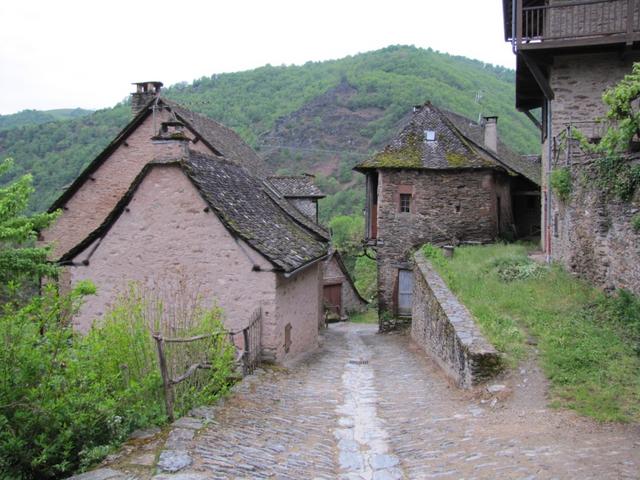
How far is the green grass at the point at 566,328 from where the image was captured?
7629mm

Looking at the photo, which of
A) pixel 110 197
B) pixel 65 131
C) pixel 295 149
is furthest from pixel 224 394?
pixel 295 149

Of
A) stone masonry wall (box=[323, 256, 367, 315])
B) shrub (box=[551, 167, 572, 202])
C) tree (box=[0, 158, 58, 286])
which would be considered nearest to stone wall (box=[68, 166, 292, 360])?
tree (box=[0, 158, 58, 286])

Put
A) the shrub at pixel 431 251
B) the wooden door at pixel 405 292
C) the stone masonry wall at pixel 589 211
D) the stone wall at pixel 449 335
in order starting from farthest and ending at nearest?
the wooden door at pixel 405 292, the shrub at pixel 431 251, the stone masonry wall at pixel 589 211, the stone wall at pixel 449 335

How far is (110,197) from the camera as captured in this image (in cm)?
1955

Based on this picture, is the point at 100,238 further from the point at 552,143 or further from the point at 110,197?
the point at 552,143

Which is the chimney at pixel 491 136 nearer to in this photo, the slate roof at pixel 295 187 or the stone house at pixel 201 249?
the slate roof at pixel 295 187

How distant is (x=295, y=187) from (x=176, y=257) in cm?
1118

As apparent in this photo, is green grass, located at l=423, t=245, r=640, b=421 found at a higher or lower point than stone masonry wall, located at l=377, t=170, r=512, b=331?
lower

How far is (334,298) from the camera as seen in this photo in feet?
107

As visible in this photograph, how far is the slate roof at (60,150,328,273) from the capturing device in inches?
498

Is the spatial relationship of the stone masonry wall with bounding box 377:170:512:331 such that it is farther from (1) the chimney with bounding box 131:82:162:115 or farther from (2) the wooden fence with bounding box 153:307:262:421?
(2) the wooden fence with bounding box 153:307:262:421

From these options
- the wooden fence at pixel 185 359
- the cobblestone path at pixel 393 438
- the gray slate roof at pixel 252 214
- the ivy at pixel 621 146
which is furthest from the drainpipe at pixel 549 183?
the wooden fence at pixel 185 359

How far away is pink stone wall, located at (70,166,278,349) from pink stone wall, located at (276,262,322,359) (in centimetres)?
43

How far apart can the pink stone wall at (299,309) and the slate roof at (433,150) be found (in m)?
7.90
